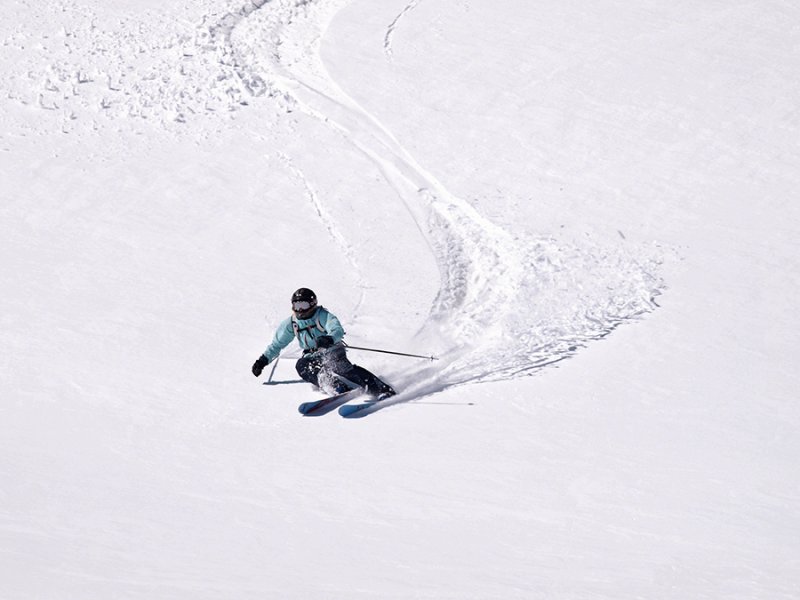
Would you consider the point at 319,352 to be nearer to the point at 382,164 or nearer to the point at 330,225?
the point at 330,225

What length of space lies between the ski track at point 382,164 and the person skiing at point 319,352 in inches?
17.6

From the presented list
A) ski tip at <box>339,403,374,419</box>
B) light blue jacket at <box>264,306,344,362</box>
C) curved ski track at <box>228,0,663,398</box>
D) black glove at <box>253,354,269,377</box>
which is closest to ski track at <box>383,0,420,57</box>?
curved ski track at <box>228,0,663,398</box>

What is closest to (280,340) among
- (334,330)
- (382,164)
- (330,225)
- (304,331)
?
(304,331)

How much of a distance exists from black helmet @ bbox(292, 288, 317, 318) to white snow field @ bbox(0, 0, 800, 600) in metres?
0.79

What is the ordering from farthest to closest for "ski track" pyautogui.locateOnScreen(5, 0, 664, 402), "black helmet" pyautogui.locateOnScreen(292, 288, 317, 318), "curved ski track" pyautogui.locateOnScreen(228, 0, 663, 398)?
"ski track" pyautogui.locateOnScreen(5, 0, 664, 402)
"curved ski track" pyautogui.locateOnScreen(228, 0, 663, 398)
"black helmet" pyautogui.locateOnScreen(292, 288, 317, 318)

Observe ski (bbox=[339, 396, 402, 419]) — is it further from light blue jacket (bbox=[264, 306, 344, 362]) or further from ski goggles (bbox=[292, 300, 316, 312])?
ski goggles (bbox=[292, 300, 316, 312])

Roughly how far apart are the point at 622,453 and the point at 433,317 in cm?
342

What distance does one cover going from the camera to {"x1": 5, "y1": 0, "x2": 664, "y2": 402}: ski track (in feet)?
34.8

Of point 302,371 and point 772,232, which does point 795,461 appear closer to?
point 302,371

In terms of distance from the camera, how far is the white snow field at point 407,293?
276 inches

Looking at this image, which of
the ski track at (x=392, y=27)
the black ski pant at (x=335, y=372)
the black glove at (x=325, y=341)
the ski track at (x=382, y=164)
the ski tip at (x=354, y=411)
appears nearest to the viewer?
the ski tip at (x=354, y=411)

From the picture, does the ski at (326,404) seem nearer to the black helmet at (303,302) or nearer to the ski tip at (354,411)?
the ski tip at (354,411)

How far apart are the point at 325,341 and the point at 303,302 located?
0.46m

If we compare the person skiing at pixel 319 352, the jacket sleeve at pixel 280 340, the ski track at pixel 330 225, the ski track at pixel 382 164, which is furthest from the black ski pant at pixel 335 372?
the ski track at pixel 330 225
